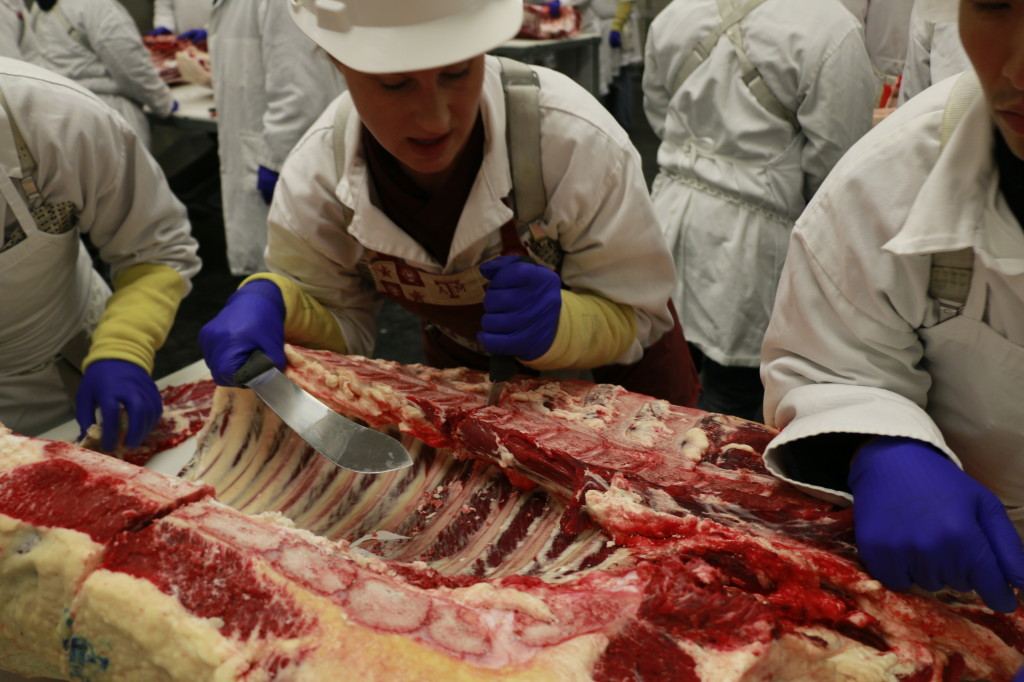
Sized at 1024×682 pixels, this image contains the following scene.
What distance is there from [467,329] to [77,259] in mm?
1141

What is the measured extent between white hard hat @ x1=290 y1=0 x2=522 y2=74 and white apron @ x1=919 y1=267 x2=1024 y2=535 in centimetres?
96

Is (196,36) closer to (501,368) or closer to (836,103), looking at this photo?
(836,103)

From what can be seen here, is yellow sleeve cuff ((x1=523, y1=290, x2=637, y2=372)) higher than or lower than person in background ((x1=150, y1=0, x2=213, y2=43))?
higher

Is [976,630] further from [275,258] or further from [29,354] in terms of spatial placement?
[29,354]

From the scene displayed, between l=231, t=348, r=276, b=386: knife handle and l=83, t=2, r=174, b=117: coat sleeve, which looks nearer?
l=231, t=348, r=276, b=386: knife handle

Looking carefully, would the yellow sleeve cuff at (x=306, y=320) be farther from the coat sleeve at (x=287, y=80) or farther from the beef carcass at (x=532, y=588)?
the coat sleeve at (x=287, y=80)

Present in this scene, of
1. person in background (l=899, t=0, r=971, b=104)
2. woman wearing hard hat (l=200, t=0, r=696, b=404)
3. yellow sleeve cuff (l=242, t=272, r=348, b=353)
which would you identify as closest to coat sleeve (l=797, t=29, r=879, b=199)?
person in background (l=899, t=0, r=971, b=104)

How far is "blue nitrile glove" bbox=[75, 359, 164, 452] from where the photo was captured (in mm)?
1937

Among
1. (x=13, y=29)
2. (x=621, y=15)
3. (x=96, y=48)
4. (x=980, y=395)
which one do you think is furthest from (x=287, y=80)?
(x=621, y=15)

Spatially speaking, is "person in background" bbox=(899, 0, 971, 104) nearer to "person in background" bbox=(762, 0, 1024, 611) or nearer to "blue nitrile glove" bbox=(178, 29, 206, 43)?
"person in background" bbox=(762, 0, 1024, 611)

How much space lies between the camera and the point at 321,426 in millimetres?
1648

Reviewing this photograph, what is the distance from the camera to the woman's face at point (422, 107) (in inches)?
61.8

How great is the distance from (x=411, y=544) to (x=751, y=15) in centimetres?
226

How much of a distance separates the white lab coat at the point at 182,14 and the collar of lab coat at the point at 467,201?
245 inches
